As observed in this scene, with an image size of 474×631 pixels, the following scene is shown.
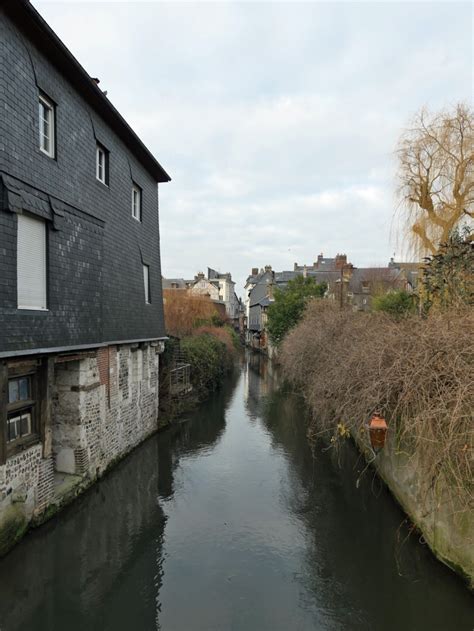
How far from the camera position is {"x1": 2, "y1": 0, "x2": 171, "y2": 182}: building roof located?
7102 millimetres

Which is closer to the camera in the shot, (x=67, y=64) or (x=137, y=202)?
(x=67, y=64)

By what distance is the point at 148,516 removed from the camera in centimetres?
904

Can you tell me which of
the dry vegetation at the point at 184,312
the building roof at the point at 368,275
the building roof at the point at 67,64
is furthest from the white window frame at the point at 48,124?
the building roof at the point at 368,275

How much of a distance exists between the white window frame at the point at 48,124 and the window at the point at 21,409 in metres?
4.45

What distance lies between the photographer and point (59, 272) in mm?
8445

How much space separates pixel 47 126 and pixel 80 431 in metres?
6.45

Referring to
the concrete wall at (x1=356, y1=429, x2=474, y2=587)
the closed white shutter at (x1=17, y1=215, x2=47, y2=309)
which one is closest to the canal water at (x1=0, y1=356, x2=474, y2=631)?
the concrete wall at (x1=356, y1=429, x2=474, y2=587)

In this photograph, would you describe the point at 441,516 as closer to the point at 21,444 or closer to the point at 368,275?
the point at 21,444

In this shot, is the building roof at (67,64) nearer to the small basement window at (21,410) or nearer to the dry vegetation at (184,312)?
the small basement window at (21,410)

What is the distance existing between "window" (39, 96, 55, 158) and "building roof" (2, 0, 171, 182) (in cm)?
85

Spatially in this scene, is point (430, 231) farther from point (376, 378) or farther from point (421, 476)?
point (421, 476)

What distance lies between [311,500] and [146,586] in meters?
4.49

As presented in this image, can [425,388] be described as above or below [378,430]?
above

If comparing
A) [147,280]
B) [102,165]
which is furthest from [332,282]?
[102,165]
